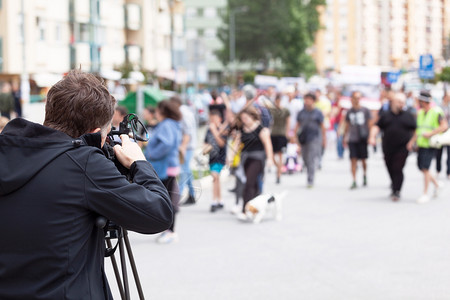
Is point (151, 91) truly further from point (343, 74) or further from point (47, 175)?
point (343, 74)

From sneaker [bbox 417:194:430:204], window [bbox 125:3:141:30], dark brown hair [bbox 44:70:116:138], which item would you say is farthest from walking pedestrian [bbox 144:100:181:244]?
window [bbox 125:3:141:30]

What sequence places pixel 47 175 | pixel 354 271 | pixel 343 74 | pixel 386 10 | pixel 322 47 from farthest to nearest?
1. pixel 386 10
2. pixel 322 47
3. pixel 343 74
4. pixel 354 271
5. pixel 47 175

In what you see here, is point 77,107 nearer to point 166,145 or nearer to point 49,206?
point 49,206

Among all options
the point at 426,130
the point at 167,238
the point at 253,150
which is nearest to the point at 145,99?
the point at 426,130

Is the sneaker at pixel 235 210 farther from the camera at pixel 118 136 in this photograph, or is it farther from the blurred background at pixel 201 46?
the camera at pixel 118 136

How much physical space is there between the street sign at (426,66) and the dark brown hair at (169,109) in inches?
693

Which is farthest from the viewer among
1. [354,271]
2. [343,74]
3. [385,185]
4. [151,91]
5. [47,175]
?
[343,74]

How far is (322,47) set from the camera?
140 m

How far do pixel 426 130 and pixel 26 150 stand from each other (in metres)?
11.9

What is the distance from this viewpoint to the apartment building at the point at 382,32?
140250 mm

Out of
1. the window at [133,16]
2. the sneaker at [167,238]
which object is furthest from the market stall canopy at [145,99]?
the window at [133,16]

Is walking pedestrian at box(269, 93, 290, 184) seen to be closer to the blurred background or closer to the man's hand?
the blurred background

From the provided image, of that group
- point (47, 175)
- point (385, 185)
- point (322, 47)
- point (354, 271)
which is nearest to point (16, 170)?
point (47, 175)

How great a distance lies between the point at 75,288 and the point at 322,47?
138890mm
